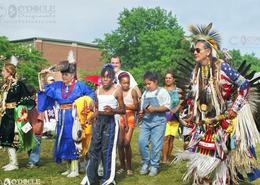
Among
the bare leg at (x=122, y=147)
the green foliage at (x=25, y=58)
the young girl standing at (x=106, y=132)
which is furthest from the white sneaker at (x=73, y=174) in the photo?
the green foliage at (x=25, y=58)

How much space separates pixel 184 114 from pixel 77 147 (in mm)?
1665

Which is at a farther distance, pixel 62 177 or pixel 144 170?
pixel 144 170

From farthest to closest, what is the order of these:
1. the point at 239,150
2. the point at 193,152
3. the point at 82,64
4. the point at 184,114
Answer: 1. the point at 82,64
2. the point at 184,114
3. the point at 193,152
4. the point at 239,150

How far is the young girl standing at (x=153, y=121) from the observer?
615 centimetres

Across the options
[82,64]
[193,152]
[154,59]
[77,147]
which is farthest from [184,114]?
[82,64]

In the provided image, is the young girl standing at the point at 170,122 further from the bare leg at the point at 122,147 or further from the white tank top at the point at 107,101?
the white tank top at the point at 107,101

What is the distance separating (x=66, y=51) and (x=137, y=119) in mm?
50685

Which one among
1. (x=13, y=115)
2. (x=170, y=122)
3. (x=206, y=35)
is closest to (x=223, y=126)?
(x=206, y=35)

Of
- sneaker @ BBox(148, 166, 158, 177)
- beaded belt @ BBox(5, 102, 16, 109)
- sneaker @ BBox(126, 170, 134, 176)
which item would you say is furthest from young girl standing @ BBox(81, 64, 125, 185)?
beaded belt @ BBox(5, 102, 16, 109)

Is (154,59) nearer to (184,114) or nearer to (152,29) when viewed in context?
(152,29)

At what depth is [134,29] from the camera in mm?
45000

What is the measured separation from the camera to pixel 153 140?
6199 mm

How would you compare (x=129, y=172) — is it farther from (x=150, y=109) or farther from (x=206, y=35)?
(x=206, y=35)

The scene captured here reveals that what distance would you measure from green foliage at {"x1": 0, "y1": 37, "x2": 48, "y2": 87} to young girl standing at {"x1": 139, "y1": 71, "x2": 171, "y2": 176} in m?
28.2
